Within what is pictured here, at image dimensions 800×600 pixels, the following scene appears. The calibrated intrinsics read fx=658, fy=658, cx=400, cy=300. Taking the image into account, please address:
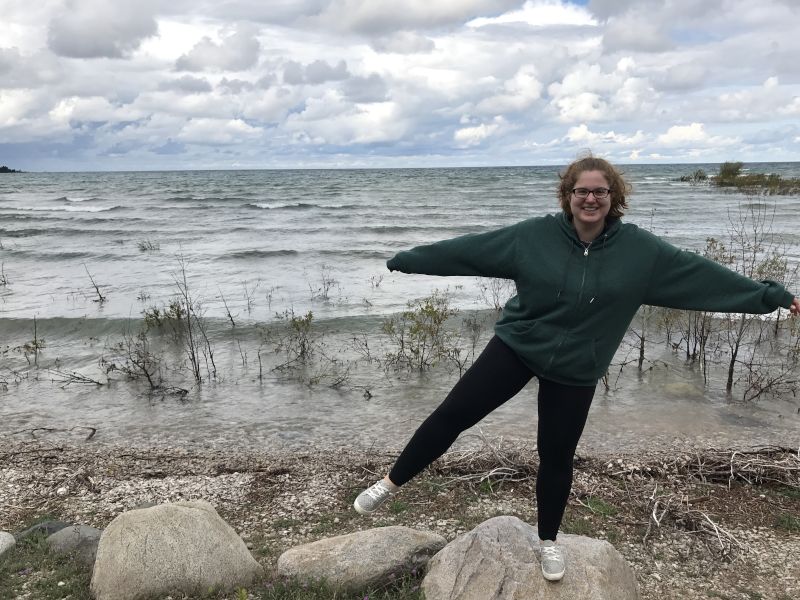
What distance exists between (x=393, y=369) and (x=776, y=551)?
19.2 feet

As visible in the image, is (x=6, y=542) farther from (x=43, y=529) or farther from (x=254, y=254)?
(x=254, y=254)

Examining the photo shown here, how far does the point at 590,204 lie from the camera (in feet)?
10.9

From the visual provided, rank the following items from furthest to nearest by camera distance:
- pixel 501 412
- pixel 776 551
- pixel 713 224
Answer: pixel 713 224, pixel 501 412, pixel 776 551

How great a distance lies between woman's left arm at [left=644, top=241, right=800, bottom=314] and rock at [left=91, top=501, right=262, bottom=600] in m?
2.95

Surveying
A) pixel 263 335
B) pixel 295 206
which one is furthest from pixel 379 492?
pixel 295 206

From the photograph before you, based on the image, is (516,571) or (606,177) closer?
(606,177)

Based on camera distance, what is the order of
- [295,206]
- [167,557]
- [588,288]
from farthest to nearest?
[295,206], [167,557], [588,288]

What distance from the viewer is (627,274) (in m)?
3.33

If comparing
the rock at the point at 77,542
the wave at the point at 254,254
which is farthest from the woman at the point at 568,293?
the wave at the point at 254,254

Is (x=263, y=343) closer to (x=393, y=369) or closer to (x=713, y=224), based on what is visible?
(x=393, y=369)

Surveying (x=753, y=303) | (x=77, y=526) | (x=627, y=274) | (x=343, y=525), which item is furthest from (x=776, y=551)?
(x=77, y=526)

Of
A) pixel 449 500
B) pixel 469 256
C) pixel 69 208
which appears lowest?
pixel 449 500

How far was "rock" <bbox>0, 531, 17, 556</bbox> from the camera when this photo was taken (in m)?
4.46

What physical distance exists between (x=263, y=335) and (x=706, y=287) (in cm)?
887
